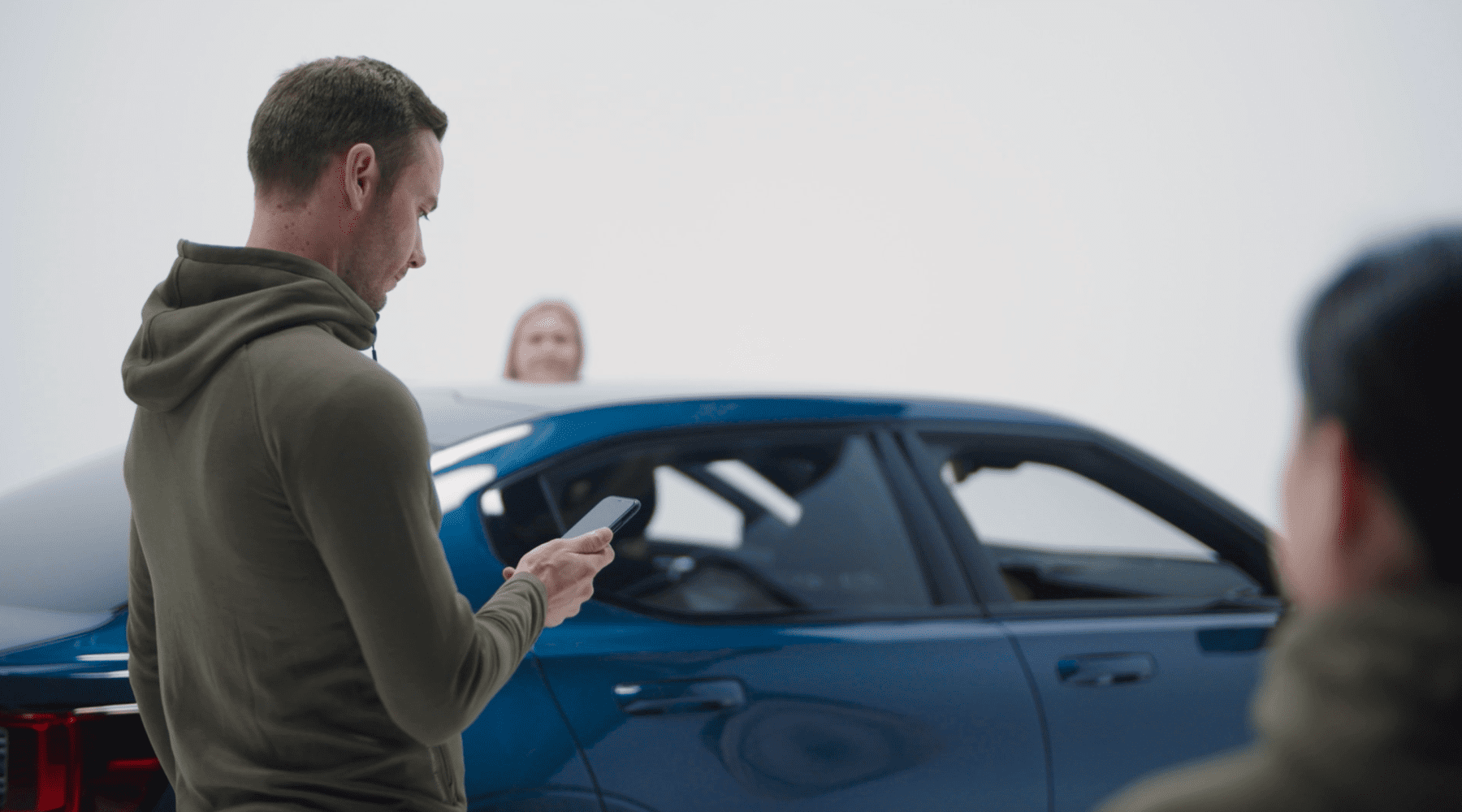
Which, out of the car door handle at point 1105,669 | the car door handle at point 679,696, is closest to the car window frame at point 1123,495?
the car door handle at point 1105,669

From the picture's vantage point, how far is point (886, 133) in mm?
8008

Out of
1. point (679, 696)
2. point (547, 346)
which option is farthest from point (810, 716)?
point (547, 346)

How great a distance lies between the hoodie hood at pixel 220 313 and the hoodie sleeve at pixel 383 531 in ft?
0.39

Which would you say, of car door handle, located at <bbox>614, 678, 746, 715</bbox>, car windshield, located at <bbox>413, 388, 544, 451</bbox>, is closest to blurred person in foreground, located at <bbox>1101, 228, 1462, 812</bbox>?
car door handle, located at <bbox>614, 678, 746, 715</bbox>

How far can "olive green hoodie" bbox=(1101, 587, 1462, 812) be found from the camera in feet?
1.82

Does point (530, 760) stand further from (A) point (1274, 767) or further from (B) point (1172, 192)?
(B) point (1172, 192)

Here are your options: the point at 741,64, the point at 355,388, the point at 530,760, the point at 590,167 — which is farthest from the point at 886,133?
the point at 355,388

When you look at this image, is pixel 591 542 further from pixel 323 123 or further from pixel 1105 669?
pixel 1105 669

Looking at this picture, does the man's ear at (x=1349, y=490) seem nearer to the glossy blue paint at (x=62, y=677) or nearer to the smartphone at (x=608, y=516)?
the smartphone at (x=608, y=516)

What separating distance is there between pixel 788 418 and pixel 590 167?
5.68m

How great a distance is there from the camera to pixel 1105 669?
7.31 ft

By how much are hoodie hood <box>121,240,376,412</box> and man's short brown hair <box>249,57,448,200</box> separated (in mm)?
88

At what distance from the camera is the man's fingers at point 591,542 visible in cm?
130

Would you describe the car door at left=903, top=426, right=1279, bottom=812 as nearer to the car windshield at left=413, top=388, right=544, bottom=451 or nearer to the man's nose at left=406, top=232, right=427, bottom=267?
the car windshield at left=413, top=388, right=544, bottom=451
